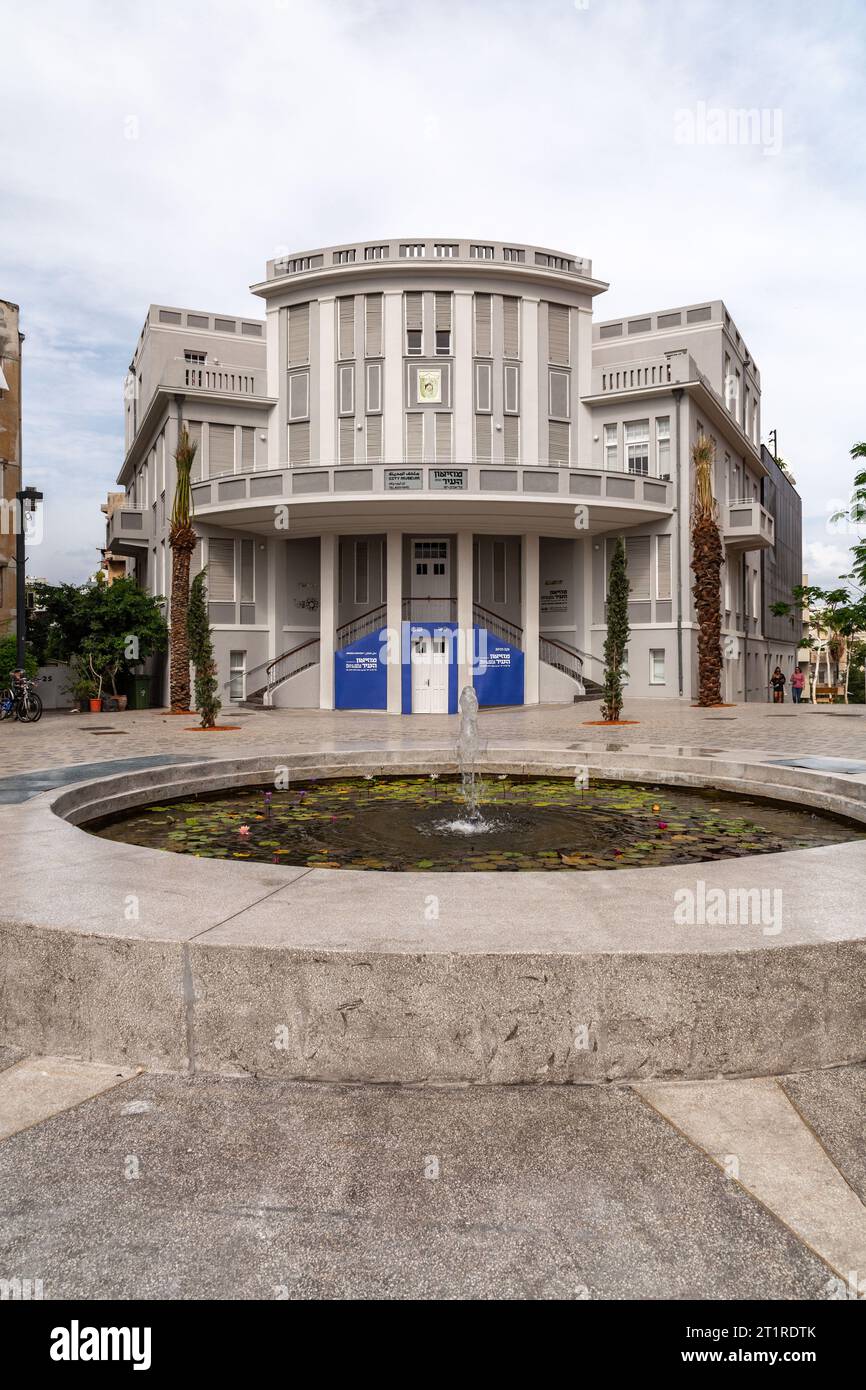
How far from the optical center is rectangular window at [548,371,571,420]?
97.8ft

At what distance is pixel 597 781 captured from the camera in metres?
9.93

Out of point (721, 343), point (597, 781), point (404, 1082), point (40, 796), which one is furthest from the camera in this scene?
point (721, 343)

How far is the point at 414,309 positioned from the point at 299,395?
462cm

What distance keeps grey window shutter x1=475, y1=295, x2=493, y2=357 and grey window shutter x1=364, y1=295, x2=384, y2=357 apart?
307cm

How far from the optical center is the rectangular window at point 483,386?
28797 millimetres

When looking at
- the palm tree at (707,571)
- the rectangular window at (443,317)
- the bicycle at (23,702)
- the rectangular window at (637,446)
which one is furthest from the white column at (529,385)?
the bicycle at (23,702)

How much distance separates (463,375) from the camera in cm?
2862

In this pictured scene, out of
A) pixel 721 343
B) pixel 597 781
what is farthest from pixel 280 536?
pixel 597 781

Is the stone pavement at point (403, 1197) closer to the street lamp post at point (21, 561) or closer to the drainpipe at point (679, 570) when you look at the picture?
the street lamp post at point (21, 561)

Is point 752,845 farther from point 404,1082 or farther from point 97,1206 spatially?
point 97,1206

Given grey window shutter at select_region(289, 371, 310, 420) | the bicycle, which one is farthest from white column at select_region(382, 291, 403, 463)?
the bicycle

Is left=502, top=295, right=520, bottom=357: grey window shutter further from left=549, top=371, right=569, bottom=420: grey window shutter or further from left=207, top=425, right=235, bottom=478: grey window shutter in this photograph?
left=207, top=425, right=235, bottom=478: grey window shutter

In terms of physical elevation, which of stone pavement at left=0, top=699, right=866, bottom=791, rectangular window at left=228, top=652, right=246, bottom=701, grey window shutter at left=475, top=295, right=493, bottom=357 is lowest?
stone pavement at left=0, top=699, right=866, bottom=791
